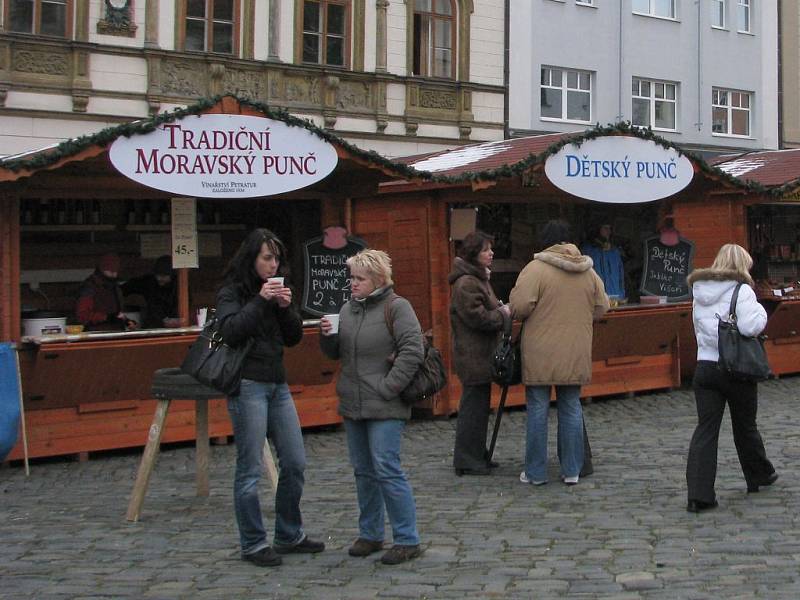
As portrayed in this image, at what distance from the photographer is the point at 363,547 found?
6691 millimetres

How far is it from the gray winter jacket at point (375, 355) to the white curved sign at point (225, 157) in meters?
3.62

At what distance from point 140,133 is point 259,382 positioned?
3.89m

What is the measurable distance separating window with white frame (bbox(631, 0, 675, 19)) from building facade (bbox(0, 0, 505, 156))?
448 cm

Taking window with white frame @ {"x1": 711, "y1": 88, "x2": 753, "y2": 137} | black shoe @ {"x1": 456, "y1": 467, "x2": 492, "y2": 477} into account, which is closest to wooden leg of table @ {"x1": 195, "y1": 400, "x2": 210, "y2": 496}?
black shoe @ {"x1": 456, "y1": 467, "x2": 492, "y2": 477}

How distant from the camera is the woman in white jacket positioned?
770 cm

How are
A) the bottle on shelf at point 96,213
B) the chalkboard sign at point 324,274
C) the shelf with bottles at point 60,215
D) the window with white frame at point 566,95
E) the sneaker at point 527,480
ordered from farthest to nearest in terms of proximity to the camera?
the window with white frame at point 566,95 → the bottle on shelf at point 96,213 → the shelf with bottles at point 60,215 → the chalkboard sign at point 324,274 → the sneaker at point 527,480

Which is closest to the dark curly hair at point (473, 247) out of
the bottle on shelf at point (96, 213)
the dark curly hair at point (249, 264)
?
the dark curly hair at point (249, 264)

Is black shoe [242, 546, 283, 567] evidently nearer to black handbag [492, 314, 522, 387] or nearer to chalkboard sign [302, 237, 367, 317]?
black handbag [492, 314, 522, 387]

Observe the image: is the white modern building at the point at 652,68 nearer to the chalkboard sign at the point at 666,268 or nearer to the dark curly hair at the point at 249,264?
the chalkboard sign at the point at 666,268

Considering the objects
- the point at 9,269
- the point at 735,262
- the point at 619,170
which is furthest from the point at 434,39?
the point at 735,262

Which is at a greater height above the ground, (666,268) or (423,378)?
(666,268)

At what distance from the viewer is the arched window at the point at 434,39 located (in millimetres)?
24031

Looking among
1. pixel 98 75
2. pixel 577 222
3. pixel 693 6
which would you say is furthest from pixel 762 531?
pixel 693 6

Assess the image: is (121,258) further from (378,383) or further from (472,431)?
(378,383)
